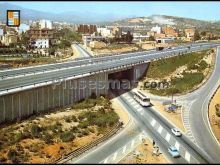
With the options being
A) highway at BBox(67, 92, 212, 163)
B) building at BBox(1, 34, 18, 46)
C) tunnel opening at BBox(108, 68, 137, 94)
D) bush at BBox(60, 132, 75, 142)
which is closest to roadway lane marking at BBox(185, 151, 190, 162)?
highway at BBox(67, 92, 212, 163)

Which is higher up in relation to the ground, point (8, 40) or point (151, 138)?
point (8, 40)

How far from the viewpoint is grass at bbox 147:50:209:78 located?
3938 inches

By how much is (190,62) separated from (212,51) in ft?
44.3

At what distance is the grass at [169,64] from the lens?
100 metres

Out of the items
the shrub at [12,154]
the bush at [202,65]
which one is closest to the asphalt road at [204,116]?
the bush at [202,65]

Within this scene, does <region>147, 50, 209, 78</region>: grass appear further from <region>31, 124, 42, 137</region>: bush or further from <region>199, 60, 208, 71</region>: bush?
<region>31, 124, 42, 137</region>: bush

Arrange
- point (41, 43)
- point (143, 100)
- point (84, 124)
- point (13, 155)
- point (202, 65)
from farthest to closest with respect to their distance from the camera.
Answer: point (41, 43)
point (202, 65)
point (143, 100)
point (84, 124)
point (13, 155)

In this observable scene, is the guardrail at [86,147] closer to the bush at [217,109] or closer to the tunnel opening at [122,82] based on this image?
the bush at [217,109]

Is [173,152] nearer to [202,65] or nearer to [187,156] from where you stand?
[187,156]

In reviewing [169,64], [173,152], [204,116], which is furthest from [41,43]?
[173,152]

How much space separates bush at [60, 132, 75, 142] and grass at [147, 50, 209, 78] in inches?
1918

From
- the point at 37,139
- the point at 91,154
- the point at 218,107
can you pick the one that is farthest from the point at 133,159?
the point at 218,107

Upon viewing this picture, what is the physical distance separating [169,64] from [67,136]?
187 ft

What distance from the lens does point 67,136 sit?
53.9 m
